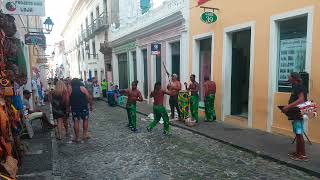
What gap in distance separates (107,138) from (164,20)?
708 cm

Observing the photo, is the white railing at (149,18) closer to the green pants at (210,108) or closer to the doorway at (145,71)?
the doorway at (145,71)

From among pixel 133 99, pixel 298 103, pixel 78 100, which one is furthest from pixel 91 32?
pixel 298 103

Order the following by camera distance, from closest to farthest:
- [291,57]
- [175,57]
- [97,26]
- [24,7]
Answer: [291,57], [24,7], [175,57], [97,26]

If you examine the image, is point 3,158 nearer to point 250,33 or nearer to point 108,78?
point 250,33

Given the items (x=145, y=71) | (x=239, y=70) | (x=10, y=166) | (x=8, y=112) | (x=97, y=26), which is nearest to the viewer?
(x=10, y=166)

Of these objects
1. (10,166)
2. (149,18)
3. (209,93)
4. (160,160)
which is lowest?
(160,160)

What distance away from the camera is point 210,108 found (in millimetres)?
10523

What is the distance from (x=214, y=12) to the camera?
417 inches

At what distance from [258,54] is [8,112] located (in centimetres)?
640

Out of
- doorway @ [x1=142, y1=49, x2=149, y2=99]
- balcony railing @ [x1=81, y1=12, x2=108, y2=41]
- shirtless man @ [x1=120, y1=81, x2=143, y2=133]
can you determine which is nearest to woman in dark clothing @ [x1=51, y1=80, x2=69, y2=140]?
shirtless man @ [x1=120, y1=81, x2=143, y2=133]

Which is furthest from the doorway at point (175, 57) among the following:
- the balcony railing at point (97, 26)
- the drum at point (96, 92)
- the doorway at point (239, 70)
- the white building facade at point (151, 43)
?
the balcony railing at point (97, 26)

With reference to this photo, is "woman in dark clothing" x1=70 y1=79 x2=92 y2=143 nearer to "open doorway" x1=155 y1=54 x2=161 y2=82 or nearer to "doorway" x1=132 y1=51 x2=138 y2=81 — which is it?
"open doorway" x1=155 y1=54 x2=161 y2=82

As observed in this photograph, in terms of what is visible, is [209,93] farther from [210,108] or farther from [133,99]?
[133,99]

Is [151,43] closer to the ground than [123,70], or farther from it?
farther from it
